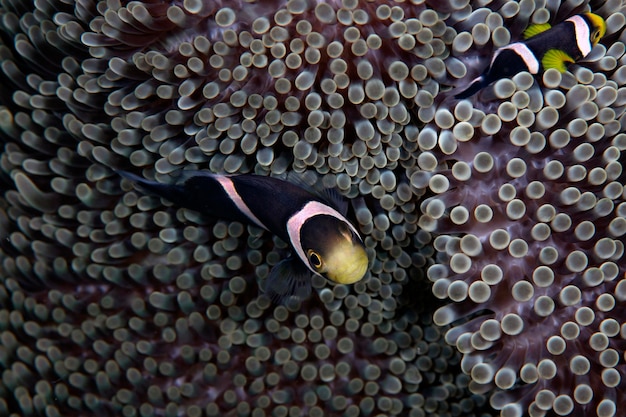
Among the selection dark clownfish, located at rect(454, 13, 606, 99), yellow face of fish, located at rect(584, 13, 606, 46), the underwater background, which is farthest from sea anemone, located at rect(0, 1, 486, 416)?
yellow face of fish, located at rect(584, 13, 606, 46)

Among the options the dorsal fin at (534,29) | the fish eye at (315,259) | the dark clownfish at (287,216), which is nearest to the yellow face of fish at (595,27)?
the dorsal fin at (534,29)

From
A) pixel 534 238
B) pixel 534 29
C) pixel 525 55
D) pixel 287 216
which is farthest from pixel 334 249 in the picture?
pixel 534 29

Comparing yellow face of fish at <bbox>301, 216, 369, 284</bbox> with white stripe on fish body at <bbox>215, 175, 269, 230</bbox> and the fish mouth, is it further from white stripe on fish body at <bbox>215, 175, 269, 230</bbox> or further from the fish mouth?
white stripe on fish body at <bbox>215, 175, 269, 230</bbox>

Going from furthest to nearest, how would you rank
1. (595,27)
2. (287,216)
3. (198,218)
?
(198,218), (595,27), (287,216)

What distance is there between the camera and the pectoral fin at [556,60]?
1420mm

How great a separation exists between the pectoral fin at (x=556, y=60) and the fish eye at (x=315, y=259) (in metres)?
0.80

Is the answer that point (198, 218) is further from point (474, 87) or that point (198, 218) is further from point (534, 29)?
point (534, 29)

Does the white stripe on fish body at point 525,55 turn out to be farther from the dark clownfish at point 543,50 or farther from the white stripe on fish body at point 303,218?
the white stripe on fish body at point 303,218

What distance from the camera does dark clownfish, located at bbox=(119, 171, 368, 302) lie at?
1205 millimetres

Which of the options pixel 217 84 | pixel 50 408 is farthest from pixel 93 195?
pixel 50 408

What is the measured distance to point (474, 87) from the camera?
55.7 inches

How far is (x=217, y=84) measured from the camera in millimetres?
1442

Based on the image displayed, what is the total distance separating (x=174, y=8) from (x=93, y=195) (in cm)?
66

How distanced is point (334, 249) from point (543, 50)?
0.78m
